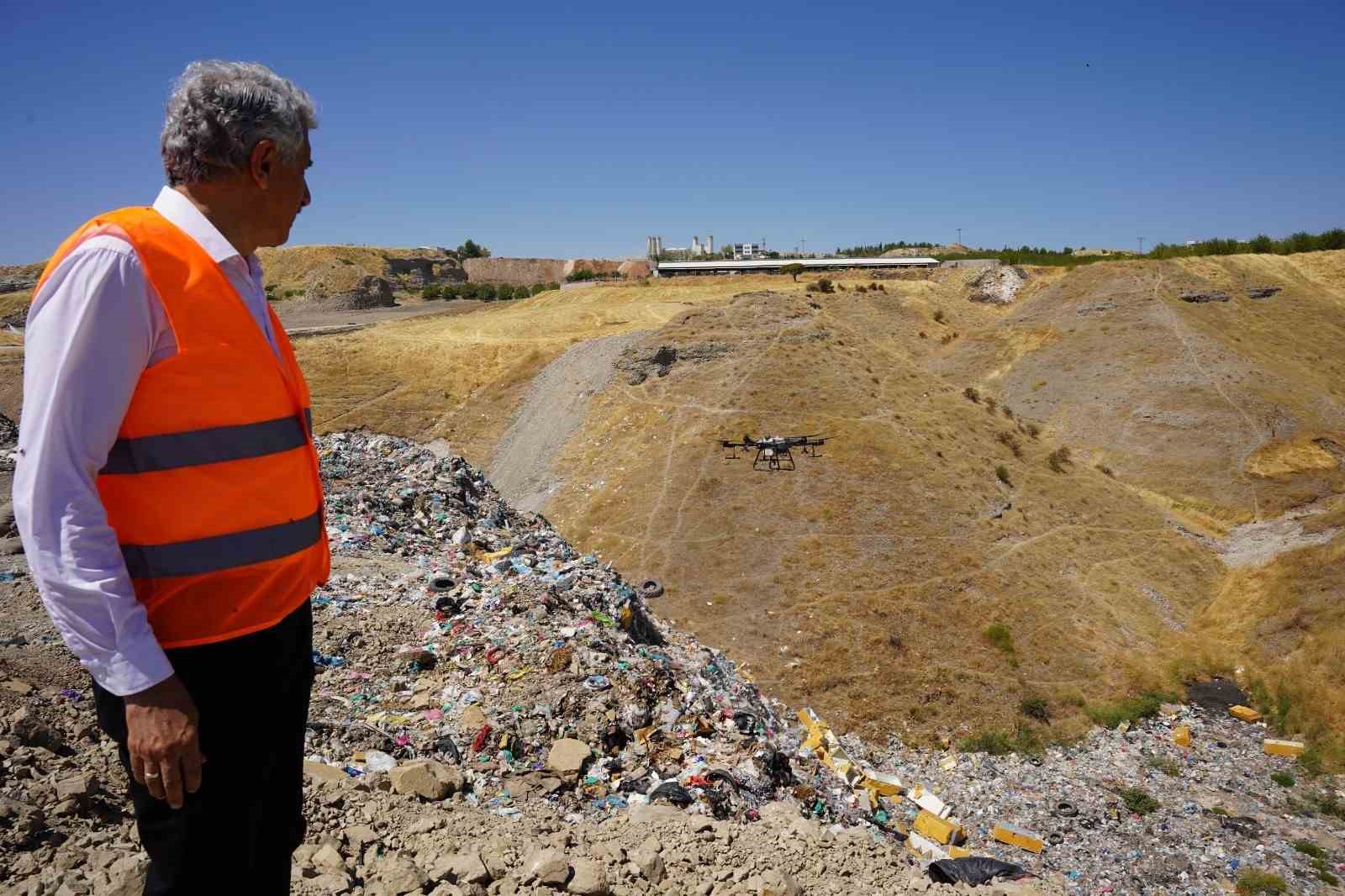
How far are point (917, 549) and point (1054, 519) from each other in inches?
179

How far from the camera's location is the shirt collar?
181 cm

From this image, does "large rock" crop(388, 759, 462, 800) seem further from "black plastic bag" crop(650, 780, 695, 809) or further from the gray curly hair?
the gray curly hair

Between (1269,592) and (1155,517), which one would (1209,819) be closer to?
(1269,592)

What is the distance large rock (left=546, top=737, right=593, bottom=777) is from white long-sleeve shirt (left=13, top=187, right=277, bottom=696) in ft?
13.6

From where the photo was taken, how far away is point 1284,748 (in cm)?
1159

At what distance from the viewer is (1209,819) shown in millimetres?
10039

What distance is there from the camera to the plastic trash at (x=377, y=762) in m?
5.00

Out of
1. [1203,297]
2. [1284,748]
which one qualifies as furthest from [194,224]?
[1203,297]

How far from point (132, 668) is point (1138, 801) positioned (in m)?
11.8

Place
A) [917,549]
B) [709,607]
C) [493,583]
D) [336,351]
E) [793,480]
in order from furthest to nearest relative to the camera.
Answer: [336,351] → [793,480] → [917,549] → [709,607] → [493,583]

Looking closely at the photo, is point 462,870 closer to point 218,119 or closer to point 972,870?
point 218,119

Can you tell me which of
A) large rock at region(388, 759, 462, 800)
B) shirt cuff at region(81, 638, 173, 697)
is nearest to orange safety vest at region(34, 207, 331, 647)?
shirt cuff at region(81, 638, 173, 697)

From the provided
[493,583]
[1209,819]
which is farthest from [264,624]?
[1209,819]

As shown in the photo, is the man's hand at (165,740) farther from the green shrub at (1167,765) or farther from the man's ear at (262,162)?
the green shrub at (1167,765)
